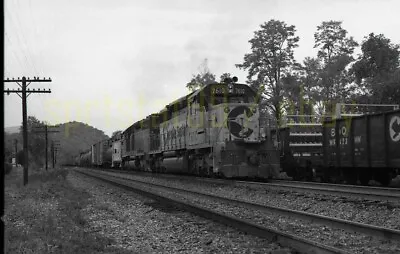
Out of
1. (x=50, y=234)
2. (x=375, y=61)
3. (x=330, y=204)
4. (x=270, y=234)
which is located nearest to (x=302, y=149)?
(x=330, y=204)

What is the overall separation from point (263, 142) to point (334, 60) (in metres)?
30.4

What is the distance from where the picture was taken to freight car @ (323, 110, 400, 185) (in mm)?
13812

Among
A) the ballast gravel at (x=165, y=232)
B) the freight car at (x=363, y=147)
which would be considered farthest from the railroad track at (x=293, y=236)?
the freight car at (x=363, y=147)

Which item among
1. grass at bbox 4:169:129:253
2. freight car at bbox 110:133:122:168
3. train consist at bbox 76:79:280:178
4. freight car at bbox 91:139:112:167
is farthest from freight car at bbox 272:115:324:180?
freight car at bbox 91:139:112:167

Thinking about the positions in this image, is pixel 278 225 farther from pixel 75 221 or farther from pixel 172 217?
pixel 75 221

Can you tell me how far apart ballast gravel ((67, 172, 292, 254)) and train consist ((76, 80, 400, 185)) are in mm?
6499

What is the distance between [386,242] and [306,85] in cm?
3924

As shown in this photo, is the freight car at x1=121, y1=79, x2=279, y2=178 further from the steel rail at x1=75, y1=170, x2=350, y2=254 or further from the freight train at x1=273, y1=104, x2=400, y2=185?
the steel rail at x1=75, y1=170, x2=350, y2=254

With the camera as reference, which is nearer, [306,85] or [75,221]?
[75,221]

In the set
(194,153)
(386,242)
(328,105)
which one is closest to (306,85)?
(328,105)

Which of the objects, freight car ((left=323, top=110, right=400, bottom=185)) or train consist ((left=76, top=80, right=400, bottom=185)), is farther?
train consist ((left=76, top=80, right=400, bottom=185))

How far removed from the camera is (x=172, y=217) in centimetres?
930

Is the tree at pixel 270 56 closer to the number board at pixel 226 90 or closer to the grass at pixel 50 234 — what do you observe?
the number board at pixel 226 90

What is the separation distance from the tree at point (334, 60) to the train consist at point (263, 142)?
21189 millimetres
